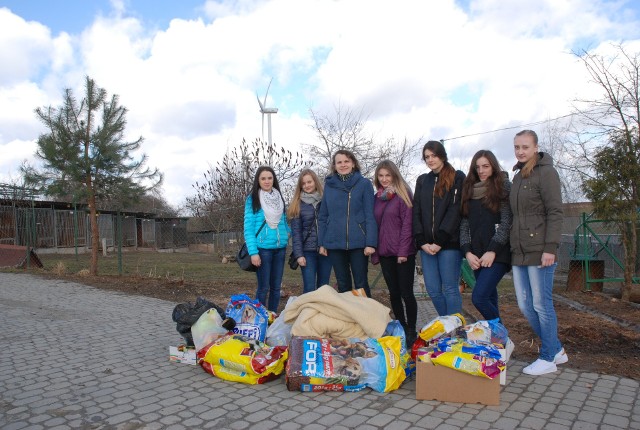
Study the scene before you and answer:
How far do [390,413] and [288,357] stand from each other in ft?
3.12

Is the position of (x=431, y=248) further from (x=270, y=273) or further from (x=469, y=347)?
(x=270, y=273)

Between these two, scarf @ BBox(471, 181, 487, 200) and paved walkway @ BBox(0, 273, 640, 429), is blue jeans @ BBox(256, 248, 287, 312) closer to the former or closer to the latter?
paved walkway @ BBox(0, 273, 640, 429)

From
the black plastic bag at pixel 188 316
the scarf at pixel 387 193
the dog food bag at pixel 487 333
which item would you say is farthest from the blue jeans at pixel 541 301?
the black plastic bag at pixel 188 316

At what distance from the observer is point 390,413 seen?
136 inches

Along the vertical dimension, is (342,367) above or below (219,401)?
above

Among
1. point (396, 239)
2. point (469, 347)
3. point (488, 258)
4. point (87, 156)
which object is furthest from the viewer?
point (87, 156)

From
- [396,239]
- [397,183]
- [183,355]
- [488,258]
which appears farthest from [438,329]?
[183,355]

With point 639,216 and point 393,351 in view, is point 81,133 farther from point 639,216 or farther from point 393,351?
point 639,216

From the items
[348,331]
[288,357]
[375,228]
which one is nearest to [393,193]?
[375,228]

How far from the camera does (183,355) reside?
4.66 meters

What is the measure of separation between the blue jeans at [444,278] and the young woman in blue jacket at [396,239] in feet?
0.67

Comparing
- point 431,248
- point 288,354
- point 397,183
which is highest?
point 397,183

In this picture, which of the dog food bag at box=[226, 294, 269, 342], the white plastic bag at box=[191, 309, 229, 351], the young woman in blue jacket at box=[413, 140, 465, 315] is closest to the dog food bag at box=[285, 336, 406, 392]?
the dog food bag at box=[226, 294, 269, 342]

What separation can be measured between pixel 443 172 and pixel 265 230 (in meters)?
2.18
